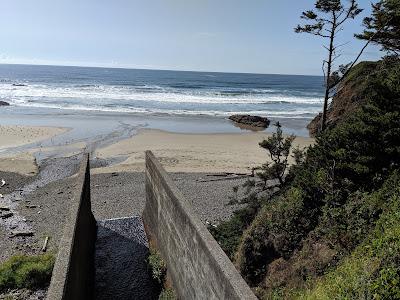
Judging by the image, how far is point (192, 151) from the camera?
2792cm

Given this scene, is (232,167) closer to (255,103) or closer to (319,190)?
(319,190)

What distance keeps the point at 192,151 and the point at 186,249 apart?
19481 mm

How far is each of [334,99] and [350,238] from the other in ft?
85.8

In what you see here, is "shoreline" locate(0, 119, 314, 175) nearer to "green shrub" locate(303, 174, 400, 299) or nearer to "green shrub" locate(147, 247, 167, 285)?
"green shrub" locate(147, 247, 167, 285)

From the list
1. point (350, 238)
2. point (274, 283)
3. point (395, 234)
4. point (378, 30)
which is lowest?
point (274, 283)

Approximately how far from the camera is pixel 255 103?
59.5 meters

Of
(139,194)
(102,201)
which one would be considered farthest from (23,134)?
(139,194)

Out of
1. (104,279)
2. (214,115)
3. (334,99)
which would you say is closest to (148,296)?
(104,279)

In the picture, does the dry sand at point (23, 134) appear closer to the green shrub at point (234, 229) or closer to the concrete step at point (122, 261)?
the concrete step at point (122, 261)

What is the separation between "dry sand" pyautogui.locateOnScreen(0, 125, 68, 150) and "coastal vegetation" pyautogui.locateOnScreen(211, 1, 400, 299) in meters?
22.6

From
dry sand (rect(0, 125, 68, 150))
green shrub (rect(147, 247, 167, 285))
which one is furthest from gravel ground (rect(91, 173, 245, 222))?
dry sand (rect(0, 125, 68, 150))

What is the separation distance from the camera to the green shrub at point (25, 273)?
11.0m

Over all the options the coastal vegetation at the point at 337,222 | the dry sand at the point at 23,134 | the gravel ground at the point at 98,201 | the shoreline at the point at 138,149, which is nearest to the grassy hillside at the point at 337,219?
the coastal vegetation at the point at 337,222

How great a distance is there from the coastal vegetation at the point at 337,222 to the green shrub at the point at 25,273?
507 cm
